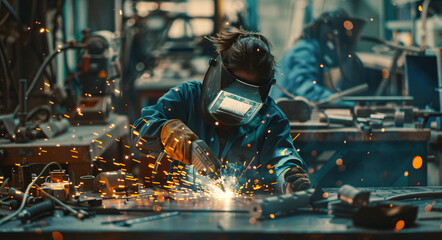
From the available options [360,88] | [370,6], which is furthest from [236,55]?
[370,6]

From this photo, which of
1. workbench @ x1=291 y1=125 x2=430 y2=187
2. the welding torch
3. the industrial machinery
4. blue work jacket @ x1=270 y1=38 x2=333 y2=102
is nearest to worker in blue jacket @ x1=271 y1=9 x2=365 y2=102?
blue work jacket @ x1=270 y1=38 x2=333 y2=102

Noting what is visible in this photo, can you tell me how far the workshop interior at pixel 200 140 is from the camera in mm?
1521

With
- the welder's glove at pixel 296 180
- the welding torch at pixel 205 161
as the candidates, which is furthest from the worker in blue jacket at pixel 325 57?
the welding torch at pixel 205 161

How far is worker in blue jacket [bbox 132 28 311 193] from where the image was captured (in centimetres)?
193

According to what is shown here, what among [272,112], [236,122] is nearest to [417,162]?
[272,112]

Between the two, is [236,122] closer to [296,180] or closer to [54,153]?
[296,180]

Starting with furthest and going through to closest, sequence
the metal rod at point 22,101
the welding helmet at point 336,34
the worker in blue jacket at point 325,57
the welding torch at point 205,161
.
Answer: the welding helmet at point 336,34 < the worker in blue jacket at point 325,57 < the metal rod at point 22,101 < the welding torch at point 205,161

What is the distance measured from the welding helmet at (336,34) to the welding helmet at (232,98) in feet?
9.31

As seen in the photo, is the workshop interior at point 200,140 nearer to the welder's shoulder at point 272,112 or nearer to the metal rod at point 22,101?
the metal rod at point 22,101

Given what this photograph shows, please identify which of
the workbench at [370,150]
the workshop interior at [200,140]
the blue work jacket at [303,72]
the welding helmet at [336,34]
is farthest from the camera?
the welding helmet at [336,34]

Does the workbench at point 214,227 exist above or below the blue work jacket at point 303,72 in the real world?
below

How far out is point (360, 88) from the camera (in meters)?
3.85

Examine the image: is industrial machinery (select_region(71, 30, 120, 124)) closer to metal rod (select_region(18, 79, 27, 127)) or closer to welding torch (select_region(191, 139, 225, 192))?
metal rod (select_region(18, 79, 27, 127))

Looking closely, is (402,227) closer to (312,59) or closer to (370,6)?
(312,59)
